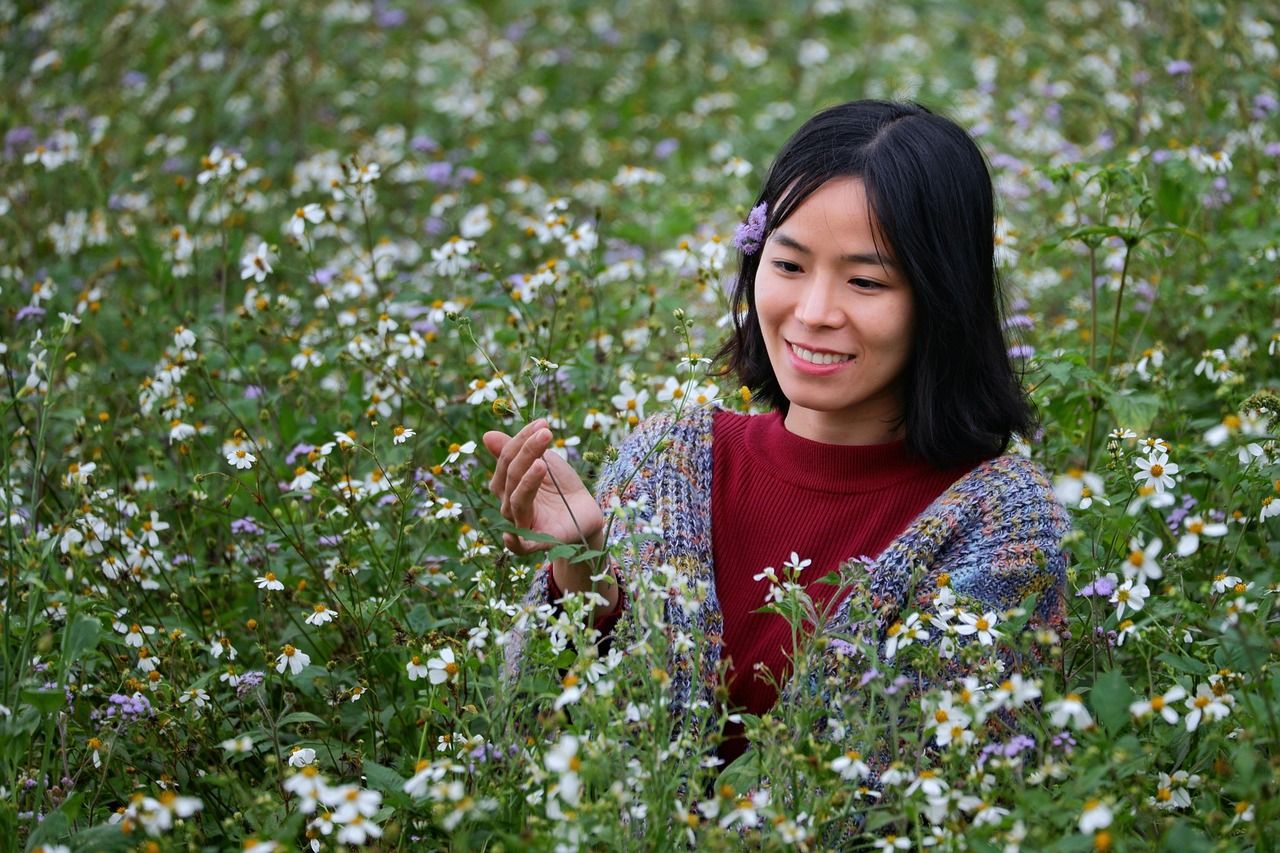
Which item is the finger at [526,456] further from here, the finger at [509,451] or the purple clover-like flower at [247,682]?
the purple clover-like flower at [247,682]

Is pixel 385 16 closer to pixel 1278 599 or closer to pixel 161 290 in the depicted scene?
pixel 161 290

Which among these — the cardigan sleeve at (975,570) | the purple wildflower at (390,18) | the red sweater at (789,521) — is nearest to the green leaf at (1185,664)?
the cardigan sleeve at (975,570)

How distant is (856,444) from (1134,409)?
538 mm

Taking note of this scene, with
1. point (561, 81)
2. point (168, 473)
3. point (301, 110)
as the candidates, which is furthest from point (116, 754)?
point (561, 81)

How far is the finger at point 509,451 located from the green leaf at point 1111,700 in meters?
0.80

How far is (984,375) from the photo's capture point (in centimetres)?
223

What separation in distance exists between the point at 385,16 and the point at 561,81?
116 cm

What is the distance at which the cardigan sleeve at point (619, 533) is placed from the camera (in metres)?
1.82

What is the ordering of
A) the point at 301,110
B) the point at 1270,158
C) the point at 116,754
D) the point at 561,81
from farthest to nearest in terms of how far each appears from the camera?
the point at 561,81, the point at 301,110, the point at 1270,158, the point at 116,754

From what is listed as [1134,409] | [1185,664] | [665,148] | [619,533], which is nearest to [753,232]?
[619,533]

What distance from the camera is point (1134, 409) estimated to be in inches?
95.3

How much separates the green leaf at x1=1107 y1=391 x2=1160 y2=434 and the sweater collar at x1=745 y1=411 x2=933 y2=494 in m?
0.42

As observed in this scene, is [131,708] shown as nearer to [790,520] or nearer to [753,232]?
[790,520]

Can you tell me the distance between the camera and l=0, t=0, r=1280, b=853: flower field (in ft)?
5.39
